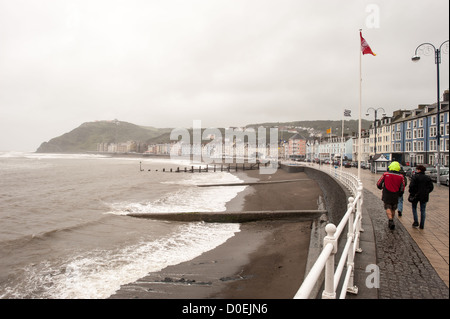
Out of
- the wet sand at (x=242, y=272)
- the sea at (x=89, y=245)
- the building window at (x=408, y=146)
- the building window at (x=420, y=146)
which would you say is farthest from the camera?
the building window at (x=408, y=146)

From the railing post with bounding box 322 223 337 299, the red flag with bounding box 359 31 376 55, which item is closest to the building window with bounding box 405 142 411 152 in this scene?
the red flag with bounding box 359 31 376 55

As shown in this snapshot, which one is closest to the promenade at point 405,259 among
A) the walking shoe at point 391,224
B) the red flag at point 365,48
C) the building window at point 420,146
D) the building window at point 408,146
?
the walking shoe at point 391,224

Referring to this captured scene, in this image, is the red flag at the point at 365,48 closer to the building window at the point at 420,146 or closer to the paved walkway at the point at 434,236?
the paved walkway at the point at 434,236

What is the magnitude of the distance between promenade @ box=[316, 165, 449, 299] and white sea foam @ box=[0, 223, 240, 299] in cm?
621

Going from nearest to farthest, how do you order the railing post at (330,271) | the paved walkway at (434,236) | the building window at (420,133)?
the railing post at (330,271) → the paved walkway at (434,236) → the building window at (420,133)

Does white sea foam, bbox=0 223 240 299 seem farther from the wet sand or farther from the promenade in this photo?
A: the promenade

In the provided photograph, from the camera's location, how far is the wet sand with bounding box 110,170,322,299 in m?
7.21

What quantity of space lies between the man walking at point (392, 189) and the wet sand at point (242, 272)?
108 inches

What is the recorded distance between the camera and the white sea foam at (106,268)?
7648 millimetres

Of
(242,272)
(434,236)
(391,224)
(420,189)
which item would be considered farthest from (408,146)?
(242,272)

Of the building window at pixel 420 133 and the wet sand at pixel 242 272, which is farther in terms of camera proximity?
the building window at pixel 420 133

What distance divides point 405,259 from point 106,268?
8213mm

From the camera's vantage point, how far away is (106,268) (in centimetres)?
899
